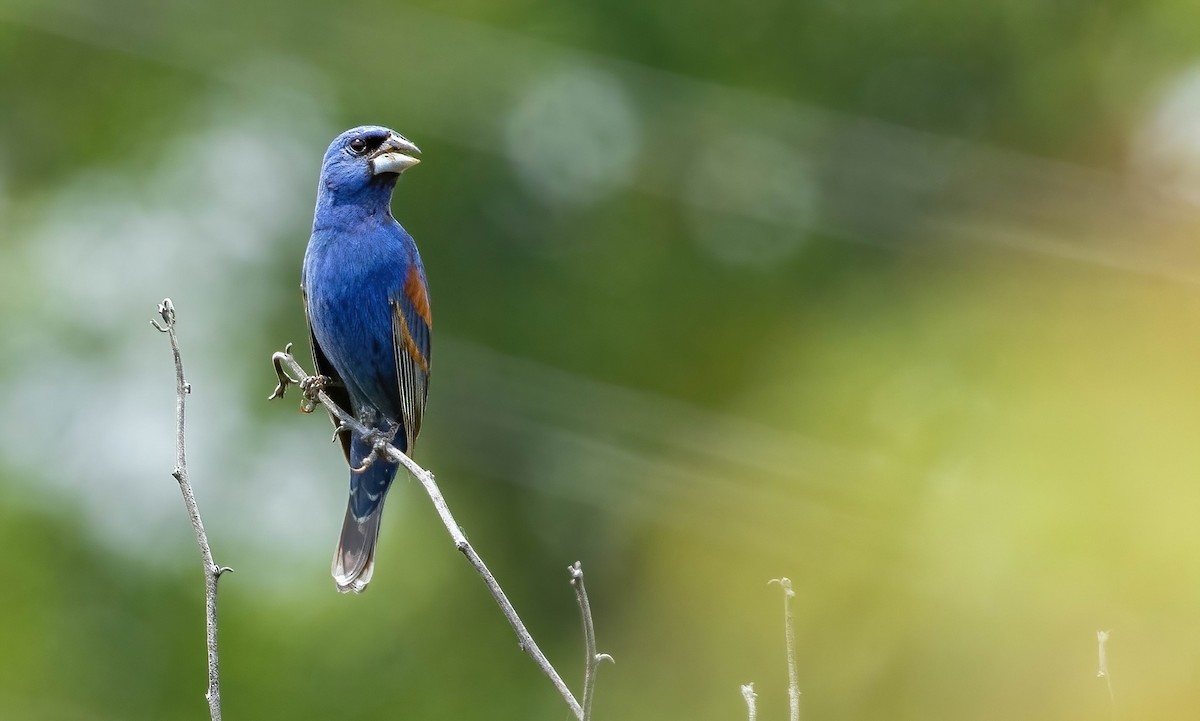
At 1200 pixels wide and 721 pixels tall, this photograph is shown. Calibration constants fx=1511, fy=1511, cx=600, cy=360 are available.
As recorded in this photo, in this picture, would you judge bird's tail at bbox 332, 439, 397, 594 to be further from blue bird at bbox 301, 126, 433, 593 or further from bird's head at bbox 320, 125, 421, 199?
bird's head at bbox 320, 125, 421, 199

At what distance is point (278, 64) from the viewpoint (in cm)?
1461

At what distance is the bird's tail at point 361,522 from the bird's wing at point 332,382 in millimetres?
66

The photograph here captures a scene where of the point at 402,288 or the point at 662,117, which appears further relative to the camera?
the point at 662,117

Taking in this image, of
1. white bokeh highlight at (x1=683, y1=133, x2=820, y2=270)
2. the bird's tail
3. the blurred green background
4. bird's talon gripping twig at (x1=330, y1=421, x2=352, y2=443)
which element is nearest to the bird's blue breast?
bird's talon gripping twig at (x1=330, y1=421, x2=352, y2=443)

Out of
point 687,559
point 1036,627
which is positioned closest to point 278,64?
point 687,559

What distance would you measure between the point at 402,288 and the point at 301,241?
7331mm

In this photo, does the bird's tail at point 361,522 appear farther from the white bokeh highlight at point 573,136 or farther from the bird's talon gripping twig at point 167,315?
the white bokeh highlight at point 573,136

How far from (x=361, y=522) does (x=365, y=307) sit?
2.84ft

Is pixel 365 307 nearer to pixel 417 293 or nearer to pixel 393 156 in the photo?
pixel 417 293

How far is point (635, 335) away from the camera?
13258mm

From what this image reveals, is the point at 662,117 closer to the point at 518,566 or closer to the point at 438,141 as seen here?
the point at 438,141

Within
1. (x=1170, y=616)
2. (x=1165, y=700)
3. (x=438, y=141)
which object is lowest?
(x=1165, y=700)

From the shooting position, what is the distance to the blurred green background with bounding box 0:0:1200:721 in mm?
9977

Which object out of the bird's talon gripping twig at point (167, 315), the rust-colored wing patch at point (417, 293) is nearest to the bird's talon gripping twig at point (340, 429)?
the rust-colored wing patch at point (417, 293)
